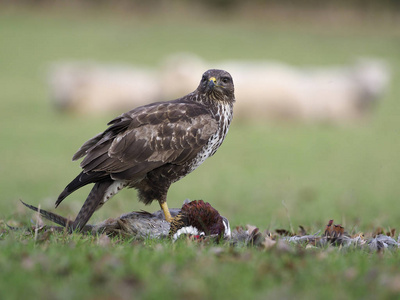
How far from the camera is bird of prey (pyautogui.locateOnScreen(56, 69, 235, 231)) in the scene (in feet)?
16.8

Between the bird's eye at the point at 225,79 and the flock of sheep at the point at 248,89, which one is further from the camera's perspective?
the flock of sheep at the point at 248,89

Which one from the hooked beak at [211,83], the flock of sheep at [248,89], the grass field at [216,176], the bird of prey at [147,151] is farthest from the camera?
the flock of sheep at [248,89]

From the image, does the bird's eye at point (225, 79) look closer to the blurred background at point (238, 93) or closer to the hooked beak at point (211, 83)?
the hooked beak at point (211, 83)

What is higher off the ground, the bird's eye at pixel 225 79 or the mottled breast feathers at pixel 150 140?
the bird's eye at pixel 225 79

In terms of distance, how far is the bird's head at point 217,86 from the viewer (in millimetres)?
5660

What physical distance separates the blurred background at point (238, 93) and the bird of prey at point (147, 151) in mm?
1468

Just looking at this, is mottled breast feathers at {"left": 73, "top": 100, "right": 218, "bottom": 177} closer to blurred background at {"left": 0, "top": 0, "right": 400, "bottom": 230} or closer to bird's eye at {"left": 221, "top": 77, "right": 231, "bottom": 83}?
bird's eye at {"left": 221, "top": 77, "right": 231, "bottom": 83}

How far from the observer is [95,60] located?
2666 cm

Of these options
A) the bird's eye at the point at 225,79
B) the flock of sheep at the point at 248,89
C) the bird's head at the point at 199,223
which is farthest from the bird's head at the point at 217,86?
the flock of sheep at the point at 248,89

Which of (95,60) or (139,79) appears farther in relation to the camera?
(95,60)

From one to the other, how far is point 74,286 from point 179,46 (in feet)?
85.5

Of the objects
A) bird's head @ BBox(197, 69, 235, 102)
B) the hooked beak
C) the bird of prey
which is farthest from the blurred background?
the hooked beak

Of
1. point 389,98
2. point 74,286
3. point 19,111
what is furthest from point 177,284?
point 389,98

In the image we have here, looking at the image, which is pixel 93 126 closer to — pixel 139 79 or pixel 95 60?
pixel 139 79
